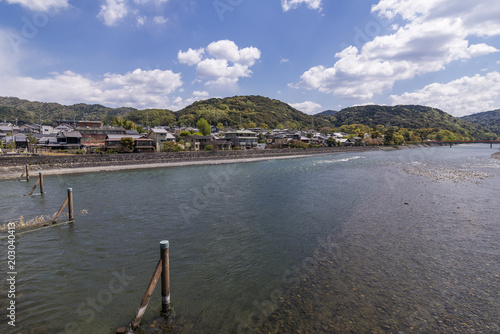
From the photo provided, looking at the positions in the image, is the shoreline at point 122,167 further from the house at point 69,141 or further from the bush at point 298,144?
the bush at point 298,144

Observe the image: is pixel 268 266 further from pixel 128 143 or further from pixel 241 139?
pixel 241 139

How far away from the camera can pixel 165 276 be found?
6723mm

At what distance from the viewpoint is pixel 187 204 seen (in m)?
20.2

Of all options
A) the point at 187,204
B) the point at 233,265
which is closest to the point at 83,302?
the point at 233,265

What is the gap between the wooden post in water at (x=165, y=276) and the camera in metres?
6.54

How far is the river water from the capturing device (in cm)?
695

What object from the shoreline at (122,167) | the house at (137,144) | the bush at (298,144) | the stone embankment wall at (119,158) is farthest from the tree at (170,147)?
the bush at (298,144)

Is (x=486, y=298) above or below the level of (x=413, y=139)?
below

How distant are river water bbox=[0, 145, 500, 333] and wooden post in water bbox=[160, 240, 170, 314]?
1.38 feet

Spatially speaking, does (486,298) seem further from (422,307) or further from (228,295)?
(228,295)

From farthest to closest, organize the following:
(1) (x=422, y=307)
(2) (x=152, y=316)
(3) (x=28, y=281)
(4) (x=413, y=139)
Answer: (4) (x=413, y=139) → (3) (x=28, y=281) → (1) (x=422, y=307) → (2) (x=152, y=316)

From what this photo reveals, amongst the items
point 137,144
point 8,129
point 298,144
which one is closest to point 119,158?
point 137,144

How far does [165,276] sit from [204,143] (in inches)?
2682

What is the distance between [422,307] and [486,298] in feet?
8.33
